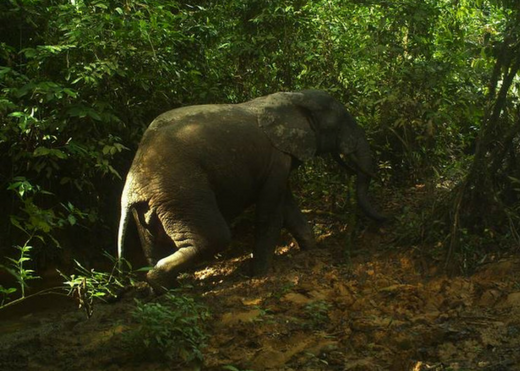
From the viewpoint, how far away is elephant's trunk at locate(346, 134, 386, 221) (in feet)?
27.5

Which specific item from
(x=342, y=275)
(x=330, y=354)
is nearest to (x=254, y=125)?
(x=342, y=275)

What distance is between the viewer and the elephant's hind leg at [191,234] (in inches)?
265

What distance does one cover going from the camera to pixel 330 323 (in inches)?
222

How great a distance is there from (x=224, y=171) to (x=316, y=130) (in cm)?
153

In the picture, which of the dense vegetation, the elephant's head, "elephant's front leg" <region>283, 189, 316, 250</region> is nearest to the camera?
the dense vegetation

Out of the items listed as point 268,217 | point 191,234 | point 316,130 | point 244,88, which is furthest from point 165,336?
point 244,88

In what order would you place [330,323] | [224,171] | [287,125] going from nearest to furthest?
[330,323]
[224,171]
[287,125]

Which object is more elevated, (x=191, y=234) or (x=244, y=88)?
(x=244, y=88)

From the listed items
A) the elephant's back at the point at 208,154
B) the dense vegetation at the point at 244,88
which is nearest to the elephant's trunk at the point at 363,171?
the dense vegetation at the point at 244,88

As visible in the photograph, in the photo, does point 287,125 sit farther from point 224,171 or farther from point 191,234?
point 191,234

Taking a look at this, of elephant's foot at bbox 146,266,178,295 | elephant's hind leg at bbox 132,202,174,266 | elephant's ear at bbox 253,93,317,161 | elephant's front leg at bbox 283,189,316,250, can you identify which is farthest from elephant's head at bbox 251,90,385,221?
elephant's foot at bbox 146,266,178,295

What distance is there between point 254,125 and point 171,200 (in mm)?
1359

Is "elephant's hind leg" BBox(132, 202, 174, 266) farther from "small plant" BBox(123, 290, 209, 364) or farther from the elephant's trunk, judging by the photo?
the elephant's trunk

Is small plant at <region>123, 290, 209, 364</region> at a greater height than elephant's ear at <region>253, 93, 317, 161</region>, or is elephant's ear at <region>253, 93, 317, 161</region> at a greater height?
elephant's ear at <region>253, 93, 317, 161</region>
